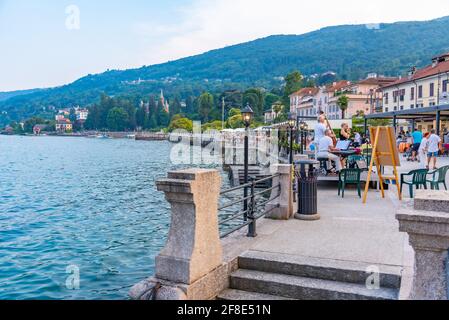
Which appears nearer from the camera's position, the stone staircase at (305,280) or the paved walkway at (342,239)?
the stone staircase at (305,280)

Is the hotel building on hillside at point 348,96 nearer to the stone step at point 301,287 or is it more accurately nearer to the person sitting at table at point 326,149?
the person sitting at table at point 326,149

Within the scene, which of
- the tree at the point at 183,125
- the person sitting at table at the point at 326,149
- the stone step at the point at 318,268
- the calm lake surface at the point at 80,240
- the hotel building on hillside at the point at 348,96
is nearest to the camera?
the stone step at the point at 318,268

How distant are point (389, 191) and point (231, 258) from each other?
8.07 m

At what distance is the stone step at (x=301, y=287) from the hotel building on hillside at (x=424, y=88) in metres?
43.5

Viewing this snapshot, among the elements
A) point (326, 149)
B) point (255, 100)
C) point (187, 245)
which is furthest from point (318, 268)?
point (255, 100)

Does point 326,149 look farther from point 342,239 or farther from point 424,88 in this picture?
point 424,88

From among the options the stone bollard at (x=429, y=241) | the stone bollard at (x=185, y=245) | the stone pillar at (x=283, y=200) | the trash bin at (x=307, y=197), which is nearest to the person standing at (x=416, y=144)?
the trash bin at (x=307, y=197)

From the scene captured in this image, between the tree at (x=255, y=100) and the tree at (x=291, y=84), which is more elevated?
the tree at (x=291, y=84)

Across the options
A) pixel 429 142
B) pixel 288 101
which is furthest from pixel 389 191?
pixel 288 101

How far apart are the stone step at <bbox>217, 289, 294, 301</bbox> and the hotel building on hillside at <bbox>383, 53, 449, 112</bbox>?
4389cm

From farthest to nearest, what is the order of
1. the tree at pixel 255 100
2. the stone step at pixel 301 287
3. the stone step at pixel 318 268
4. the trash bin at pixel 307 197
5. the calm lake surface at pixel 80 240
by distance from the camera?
the tree at pixel 255 100 → the calm lake surface at pixel 80 240 → the trash bin at pixel 307 197 → the stone step at pixel 318 268 → the stone step at pixel 301 287

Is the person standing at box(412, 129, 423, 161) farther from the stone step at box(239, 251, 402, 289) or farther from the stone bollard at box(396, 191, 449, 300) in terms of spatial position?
the stone bollard at box(396, 191, 449, 300)

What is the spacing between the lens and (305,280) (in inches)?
215

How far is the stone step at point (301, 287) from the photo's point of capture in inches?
198
